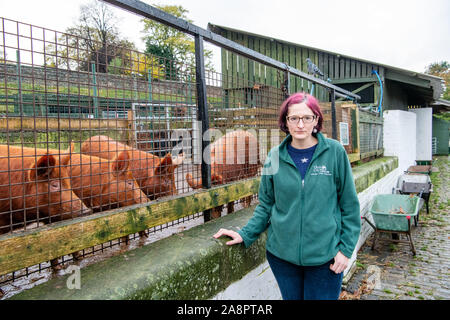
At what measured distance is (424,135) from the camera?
21.6 m

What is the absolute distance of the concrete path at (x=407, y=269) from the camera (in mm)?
5406

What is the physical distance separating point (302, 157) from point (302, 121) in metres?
0.26

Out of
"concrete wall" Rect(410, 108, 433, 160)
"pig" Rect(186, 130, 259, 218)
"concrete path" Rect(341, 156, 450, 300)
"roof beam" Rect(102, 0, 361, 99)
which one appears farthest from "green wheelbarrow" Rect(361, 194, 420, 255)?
"concrete wall" Rect(410, 108, 433, 160)

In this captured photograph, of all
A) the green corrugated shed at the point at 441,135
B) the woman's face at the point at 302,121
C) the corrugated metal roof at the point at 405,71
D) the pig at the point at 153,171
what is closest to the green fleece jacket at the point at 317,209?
the woman's face at the point at 302,121

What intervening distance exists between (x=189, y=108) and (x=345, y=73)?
50.4ft

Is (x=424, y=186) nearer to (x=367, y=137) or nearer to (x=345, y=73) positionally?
(x=367, y=137)

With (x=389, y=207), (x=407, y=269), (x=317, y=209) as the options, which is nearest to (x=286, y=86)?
(x=317, y=209)

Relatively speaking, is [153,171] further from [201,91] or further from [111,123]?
[111,123]

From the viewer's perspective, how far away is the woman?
2.18m

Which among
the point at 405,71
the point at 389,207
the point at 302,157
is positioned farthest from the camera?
the point at 405,71

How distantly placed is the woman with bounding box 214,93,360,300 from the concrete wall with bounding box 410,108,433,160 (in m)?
22.7

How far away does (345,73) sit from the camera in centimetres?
1645
